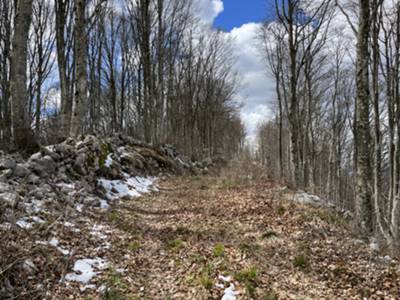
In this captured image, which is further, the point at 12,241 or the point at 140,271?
the point at 140,271

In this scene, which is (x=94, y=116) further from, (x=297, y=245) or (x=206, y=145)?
(x=297, y=245)

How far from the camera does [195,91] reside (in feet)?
102

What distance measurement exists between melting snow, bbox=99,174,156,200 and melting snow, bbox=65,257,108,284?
163 inches

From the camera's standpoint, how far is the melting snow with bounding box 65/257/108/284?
4.22 m

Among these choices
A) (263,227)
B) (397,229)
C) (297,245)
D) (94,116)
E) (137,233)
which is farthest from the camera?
(94,116)

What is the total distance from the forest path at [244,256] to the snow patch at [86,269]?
26 cm

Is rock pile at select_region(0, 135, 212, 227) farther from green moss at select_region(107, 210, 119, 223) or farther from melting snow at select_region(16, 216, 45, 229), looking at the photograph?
green moss at select_region(107, 210, 119, 223)

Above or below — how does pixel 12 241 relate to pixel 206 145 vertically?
below

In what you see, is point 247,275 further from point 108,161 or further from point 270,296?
point 108,161

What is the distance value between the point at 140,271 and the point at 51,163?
4.10m

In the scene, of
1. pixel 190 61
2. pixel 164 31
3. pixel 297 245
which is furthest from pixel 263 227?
pixel 190 61

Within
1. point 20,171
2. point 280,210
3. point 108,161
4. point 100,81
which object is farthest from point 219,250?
point 100,81

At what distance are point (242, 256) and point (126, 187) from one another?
5951 mm

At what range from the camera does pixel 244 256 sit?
519 centimetres
